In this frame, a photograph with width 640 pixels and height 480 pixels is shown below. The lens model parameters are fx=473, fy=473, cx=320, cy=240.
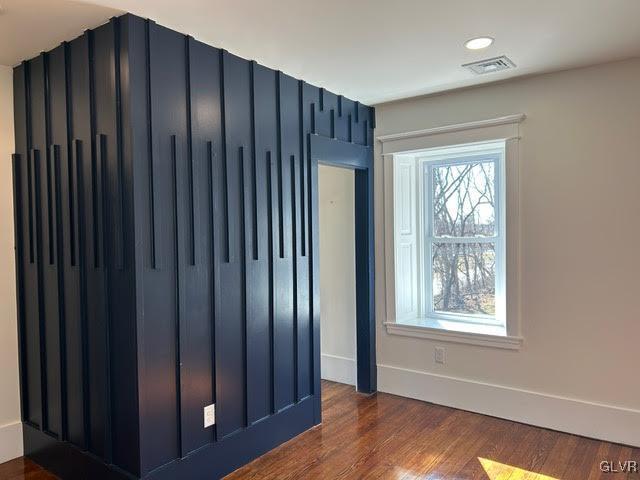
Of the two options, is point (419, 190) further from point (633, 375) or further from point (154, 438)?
point (154, 438)

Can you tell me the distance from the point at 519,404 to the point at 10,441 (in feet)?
10.6

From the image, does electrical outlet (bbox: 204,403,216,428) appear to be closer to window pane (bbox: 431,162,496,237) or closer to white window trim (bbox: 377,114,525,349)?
white window trim (bbox: 377,114,525,349)

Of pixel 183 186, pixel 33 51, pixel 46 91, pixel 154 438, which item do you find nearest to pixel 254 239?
pixel 183 186

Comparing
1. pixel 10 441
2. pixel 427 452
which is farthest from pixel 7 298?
pixel 427 452

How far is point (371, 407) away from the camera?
3.57m

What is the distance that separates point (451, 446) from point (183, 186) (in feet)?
7.27

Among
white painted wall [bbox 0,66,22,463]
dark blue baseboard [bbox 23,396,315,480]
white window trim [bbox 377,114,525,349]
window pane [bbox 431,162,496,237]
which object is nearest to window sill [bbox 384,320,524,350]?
white window trim [bbox 377,114,525,349]

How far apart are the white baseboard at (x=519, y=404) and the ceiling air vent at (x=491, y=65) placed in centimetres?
215

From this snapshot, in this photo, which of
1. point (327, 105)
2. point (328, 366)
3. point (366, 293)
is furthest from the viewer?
point (328, 366)

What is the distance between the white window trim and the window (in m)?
0.05

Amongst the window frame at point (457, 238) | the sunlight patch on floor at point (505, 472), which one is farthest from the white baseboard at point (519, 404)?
the sunlight patch on floor at point (505, 472)

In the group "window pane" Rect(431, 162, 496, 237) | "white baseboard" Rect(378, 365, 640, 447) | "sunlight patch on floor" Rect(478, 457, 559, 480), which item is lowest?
"sunlight patch on floor" Rect(478, 457, 559, 480)

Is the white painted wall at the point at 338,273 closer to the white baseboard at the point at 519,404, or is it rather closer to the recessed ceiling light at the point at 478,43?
the white baseboard at the point at 519,404

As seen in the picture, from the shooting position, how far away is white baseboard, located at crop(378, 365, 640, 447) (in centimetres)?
291
